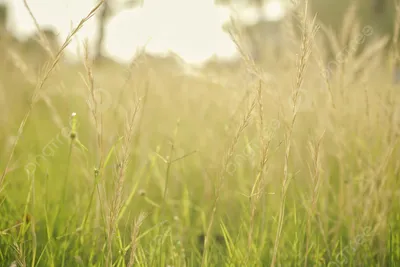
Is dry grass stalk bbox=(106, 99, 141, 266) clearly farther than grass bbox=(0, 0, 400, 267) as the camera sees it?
No

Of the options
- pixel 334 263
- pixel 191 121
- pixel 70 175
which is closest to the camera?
pixel 334 263

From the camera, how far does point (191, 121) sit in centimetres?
342

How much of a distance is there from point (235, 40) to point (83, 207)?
1003 millimetres

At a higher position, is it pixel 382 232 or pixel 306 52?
pixel 306 52

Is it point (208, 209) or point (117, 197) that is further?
point (208, 209)

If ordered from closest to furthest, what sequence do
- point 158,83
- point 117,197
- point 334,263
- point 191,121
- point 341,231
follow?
point 117,197, point 334,263, point 341,231, point 158,83, point 191,121

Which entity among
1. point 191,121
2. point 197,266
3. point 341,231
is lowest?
point 197,266

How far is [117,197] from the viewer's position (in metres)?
0.81

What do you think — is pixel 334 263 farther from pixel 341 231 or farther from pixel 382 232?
pixel 341 231

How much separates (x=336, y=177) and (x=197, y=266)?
1311 millimetres

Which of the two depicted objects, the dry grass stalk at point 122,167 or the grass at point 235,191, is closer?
the dry grass stalk at point 122,167

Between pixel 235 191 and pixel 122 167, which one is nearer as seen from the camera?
pixel 122 167

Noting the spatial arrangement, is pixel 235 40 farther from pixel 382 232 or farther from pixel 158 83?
pixel 158 83

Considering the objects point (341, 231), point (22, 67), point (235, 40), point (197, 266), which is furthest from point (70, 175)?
point (235, 40)
